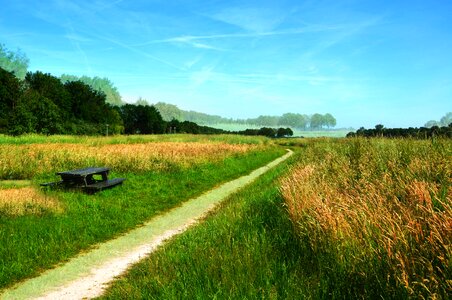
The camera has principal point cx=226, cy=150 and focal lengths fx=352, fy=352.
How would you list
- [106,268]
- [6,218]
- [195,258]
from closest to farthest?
[195,258], [106,268], [6,218]

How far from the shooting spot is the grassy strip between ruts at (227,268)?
4.77m

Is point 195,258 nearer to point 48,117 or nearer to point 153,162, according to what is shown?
point 153,162

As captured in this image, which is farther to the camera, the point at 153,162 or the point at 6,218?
the point at 153,162

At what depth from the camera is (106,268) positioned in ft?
23.3

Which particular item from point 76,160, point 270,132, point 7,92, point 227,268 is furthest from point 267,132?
point 227,268

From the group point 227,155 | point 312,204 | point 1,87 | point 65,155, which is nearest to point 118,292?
point 312,204

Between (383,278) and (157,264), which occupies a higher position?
(383,278)

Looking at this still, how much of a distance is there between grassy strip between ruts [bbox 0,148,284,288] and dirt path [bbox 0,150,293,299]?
1.24ft

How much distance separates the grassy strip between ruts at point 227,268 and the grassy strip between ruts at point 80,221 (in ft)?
7.26

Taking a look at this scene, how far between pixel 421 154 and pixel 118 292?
356 inches

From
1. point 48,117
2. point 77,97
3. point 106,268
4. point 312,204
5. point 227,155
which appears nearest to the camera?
point 312,204

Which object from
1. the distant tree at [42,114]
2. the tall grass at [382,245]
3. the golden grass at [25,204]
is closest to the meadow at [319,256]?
the tall grass at [382,245]

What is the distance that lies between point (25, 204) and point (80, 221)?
181 centimetres

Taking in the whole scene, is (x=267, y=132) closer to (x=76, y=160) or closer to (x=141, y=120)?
(x=141, y=120)
